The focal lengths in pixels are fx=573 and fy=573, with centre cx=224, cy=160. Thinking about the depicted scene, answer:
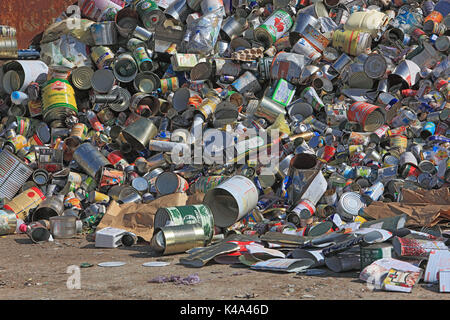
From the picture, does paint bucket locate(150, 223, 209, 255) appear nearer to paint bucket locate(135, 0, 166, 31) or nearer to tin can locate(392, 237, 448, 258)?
tin can locate(392, 237, 448, 258)

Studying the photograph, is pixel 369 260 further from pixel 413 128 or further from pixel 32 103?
pixel 32 103

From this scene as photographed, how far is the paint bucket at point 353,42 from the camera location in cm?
568

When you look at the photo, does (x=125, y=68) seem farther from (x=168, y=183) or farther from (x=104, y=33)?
(x=168, y=183)

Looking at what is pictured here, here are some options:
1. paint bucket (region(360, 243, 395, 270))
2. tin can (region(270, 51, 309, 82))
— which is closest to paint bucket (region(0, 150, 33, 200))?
tin can (region(270, 51, 309, 82))

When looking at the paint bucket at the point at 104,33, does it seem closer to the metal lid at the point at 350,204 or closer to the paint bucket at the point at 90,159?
the paint bucket at the point at 90,159

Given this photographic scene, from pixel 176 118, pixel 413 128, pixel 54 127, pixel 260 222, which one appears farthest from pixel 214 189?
pixel 54 127

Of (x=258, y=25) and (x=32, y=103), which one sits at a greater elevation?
(x=258, y=25)

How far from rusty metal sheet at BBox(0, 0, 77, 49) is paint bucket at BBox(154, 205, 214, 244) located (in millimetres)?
4353

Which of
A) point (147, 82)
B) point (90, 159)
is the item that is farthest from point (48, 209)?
point (147, 82)

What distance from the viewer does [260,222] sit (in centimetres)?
430

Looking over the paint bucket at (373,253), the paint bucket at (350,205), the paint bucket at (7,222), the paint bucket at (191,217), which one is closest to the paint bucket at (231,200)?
the paint bucket at (191,217)

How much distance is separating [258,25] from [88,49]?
6.44 ft

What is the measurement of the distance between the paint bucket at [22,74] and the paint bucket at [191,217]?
10.1 ft

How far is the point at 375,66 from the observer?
5.46 meters
